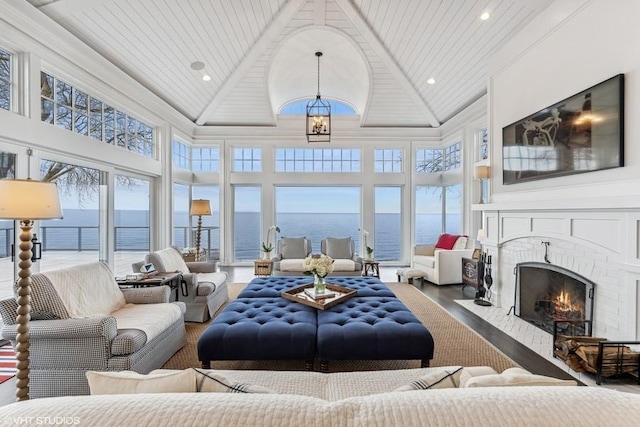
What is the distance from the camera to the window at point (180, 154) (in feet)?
22.9

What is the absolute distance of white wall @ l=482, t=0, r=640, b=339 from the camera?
265 centimetres

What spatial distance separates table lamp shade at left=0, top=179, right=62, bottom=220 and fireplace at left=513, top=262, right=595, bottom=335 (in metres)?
4.69

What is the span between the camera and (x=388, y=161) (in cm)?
811

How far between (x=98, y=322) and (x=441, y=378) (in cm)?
237

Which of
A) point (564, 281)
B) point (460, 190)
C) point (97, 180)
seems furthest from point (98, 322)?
point (460, 190)

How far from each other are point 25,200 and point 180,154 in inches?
221

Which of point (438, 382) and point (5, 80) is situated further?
point (5, 80)

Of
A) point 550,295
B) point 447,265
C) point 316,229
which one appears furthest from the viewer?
point 316,229

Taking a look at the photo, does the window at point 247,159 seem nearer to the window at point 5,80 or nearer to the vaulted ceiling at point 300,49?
the vaulted ceiling at point 300,49

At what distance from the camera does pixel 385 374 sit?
6.19 ft

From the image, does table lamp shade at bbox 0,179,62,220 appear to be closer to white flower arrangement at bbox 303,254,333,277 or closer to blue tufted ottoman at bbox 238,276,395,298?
blue tufted ottoman at bbox 238,276,395,298

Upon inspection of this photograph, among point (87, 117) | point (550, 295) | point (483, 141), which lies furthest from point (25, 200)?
point (483, 141)

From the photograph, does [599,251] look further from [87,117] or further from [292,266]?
[87,117]

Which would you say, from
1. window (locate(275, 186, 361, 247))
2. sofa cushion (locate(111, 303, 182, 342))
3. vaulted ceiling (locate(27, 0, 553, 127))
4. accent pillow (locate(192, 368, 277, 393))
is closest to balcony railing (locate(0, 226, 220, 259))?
sofa cushion (locate(111, 303, 182, 342))
